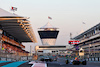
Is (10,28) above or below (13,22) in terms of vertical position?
below

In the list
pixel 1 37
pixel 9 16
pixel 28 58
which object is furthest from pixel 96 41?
pixel 9 16

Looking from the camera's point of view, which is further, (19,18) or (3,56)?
(19,18)

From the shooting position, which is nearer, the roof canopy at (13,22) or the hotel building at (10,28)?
the roof canopy at (13,22)

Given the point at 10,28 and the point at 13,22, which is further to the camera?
the point at 10,28

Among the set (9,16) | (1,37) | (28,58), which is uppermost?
(9,16)

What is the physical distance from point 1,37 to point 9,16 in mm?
13409

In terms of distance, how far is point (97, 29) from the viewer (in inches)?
4048

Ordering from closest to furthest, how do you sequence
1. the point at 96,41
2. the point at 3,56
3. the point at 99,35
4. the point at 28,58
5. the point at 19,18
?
Answer: the point at 3,56 → the point at 19,18 → the point at 28,58 → the point at 99,35 → the point at 96,41

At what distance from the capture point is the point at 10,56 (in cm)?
5194

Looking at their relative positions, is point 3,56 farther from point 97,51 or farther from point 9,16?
point 97,51

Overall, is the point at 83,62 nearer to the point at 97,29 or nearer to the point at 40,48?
the point at 97,29

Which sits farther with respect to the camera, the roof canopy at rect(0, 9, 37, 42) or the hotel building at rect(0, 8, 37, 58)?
the hotel building at rect(0, 8, 37, 58)

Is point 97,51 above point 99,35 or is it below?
below

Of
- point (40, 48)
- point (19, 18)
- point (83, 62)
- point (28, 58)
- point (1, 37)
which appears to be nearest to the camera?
point (83, 62)
